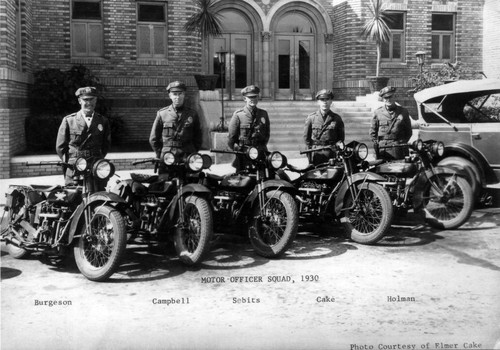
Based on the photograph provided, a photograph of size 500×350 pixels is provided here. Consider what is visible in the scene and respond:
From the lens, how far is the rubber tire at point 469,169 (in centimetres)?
785

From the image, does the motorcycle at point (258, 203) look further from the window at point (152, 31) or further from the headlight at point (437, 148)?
the window at point (152, 31)

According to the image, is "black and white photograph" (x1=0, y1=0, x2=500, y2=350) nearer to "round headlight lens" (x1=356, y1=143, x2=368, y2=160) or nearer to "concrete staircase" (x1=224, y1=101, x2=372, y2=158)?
"round headlight lens" (x1=356, y1=143, x2=368, y2=160)

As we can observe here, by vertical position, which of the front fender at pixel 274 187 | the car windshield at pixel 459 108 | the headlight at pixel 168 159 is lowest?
the front fender at pixel 274 187

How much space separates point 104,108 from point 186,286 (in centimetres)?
1006

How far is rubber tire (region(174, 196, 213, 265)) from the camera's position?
18.4 ft

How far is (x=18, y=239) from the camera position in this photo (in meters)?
5.88

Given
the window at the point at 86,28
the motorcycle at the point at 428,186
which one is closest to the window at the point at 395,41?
the window at the point at 86,28

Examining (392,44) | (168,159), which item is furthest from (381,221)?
(392,44)

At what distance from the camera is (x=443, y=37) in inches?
752

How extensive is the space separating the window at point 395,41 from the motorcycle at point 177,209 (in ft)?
45.9

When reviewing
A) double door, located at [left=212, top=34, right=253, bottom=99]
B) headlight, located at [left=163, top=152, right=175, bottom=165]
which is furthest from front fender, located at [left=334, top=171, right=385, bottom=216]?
double door, located at [left=212, top=34, right=253, bottom=99]

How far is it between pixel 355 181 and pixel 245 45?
13.2 meters

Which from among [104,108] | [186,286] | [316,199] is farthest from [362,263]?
[104,108]

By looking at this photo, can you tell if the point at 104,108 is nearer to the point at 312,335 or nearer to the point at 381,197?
the point at 381,197
